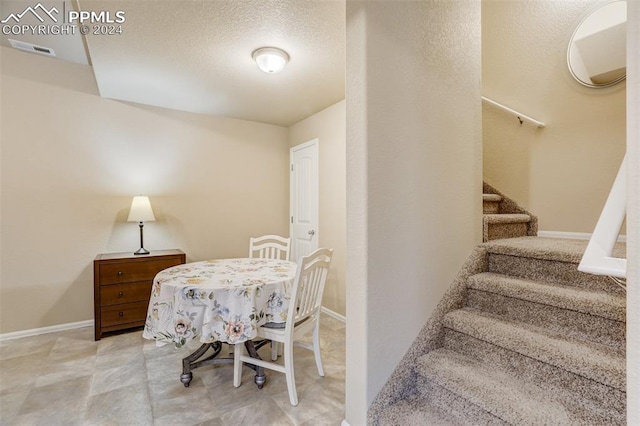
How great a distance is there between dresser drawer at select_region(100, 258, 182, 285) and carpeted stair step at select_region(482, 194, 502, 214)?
10.00ft

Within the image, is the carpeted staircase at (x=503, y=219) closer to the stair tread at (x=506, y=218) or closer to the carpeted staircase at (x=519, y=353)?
the stair tread at (x=506, y=218)

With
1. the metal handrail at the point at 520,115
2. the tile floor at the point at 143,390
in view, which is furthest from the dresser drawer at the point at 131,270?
the metal handrail at the point at 520,115

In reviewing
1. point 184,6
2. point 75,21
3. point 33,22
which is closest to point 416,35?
point 184,6

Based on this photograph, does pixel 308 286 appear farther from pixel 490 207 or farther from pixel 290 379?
pixel 490 207

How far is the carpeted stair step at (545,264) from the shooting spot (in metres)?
1.51

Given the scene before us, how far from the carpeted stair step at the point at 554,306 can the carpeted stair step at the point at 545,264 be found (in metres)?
0.05

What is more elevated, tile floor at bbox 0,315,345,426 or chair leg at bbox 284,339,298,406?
chair leg at bbox 284,339,298,406

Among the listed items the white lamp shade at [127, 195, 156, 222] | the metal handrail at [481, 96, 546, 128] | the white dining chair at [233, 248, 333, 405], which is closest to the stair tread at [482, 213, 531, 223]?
the metal handrail at [481, 96, 546, 128]

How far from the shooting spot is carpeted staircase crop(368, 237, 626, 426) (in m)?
1.16

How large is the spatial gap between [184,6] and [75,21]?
1302 mm

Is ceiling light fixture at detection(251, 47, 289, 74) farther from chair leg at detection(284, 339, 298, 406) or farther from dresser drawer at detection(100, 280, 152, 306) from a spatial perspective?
dresser drawer at detection(100, 280, 152, 306)

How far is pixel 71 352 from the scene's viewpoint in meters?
2.57

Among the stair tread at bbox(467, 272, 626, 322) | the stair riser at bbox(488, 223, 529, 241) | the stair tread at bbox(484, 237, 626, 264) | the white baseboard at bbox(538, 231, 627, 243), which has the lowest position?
the stair tread at bbox(467, 272, 626, 322)

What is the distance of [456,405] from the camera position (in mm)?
1365
